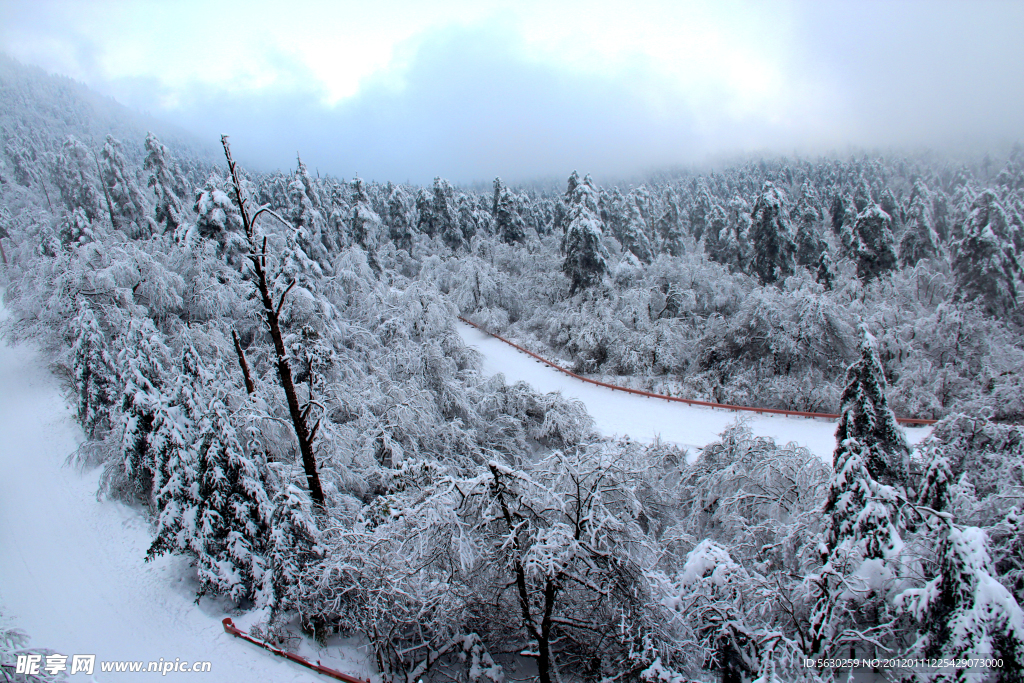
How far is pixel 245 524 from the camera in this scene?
30.8 ft

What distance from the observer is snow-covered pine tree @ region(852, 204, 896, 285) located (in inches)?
1259

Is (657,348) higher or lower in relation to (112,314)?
lower

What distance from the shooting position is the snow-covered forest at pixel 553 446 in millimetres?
5730

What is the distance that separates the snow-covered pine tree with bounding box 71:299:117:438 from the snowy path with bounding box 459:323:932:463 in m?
16.5

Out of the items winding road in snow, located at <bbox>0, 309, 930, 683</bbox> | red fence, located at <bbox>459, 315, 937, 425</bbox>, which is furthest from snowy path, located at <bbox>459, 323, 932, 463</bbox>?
red fence, located at <bbox>459, 315, 937, 425</bbox>

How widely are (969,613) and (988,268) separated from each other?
31.0 m

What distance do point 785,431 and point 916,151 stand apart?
202155mm

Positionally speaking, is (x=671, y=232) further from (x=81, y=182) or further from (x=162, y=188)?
(x=81, y=182)

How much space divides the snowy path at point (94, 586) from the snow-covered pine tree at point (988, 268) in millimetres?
34942

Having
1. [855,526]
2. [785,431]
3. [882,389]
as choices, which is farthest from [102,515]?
[785,431]

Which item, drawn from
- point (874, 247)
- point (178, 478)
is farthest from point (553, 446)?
point (874, 247)

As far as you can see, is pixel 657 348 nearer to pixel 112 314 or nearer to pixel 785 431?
pixel 785 431

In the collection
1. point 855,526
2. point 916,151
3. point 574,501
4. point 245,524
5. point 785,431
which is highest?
point 916,151

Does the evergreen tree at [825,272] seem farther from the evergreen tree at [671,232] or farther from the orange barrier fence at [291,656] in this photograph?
the orange barrier fence at [291,656]
